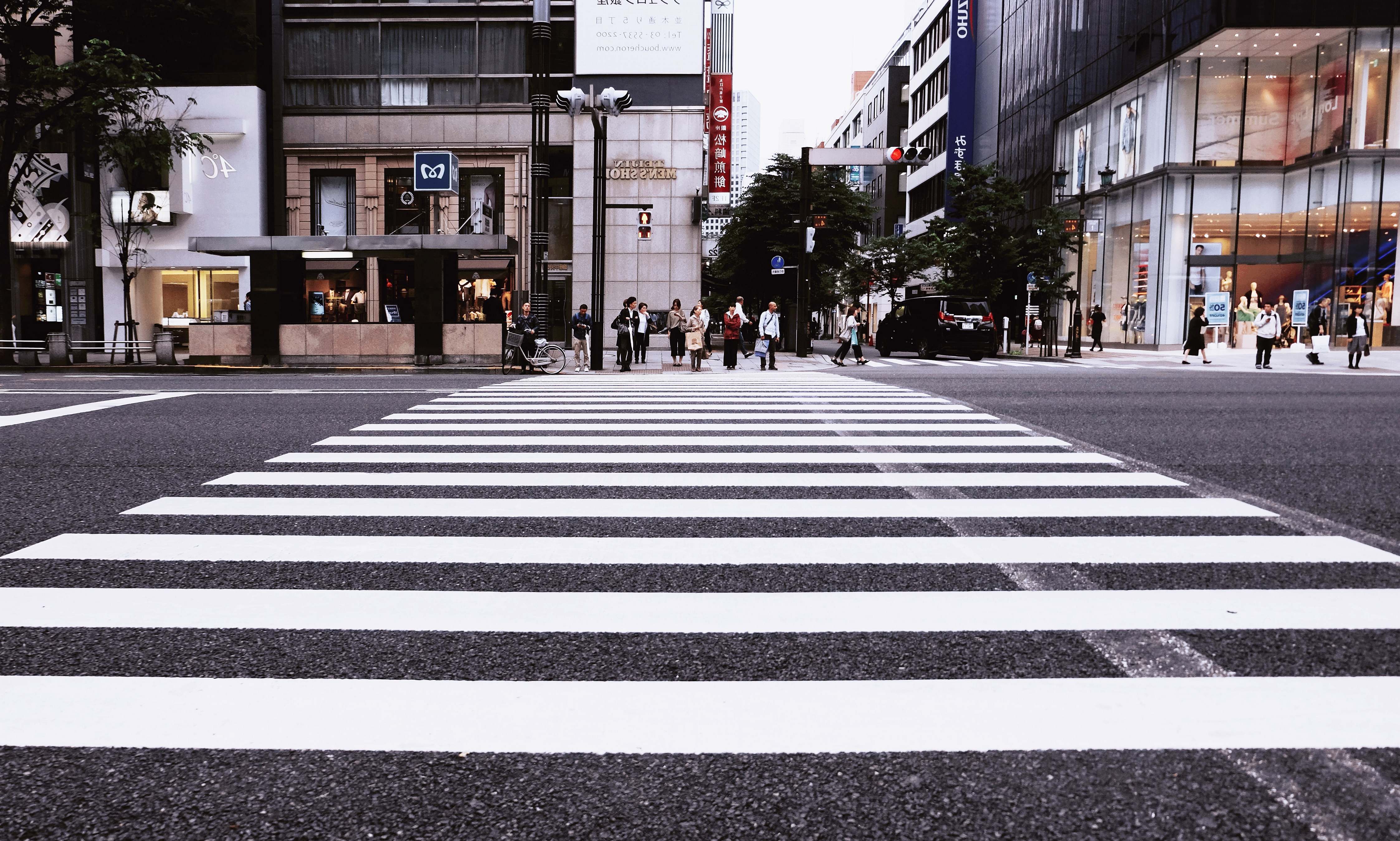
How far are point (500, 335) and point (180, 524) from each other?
61.3 feet

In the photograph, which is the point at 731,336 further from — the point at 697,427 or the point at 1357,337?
the point at 1357,337

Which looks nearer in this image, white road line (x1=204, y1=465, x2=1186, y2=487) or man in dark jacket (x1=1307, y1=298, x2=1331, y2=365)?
white road line (x1=204, y1=465, x2=1186, y2=487)

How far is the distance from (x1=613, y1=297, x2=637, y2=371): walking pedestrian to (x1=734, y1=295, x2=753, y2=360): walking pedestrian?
8.87 ft

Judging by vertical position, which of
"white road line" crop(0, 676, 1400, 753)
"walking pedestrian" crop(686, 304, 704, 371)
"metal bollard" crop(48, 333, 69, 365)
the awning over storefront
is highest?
the awning over storefront

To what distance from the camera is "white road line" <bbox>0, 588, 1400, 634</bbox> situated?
148 inches

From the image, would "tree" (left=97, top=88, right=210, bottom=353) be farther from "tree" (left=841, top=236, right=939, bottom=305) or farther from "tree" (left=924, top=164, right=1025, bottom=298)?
"tree" (left=841, top=236, right=939, bottom=305)

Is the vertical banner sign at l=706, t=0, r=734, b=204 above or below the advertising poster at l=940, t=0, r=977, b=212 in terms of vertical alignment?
below

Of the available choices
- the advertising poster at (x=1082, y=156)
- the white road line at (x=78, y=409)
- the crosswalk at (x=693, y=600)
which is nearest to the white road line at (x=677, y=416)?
the crosswalk at (x=693, y=600)

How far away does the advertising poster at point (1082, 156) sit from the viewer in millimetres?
45406

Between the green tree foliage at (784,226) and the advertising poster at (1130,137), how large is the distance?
34.6ft

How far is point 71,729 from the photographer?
2.82m

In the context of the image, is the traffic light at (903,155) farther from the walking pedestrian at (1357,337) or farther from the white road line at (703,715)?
the white road line at (703,715)

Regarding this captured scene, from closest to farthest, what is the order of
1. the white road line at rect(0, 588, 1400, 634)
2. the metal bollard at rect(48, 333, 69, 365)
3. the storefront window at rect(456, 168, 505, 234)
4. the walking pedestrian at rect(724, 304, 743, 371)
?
the white road line at rect(0, 588, 1400, 634), the metal bollard at rect(48, 333, 69, 365), the walking pedestrian at rect(724, 304, 743, 371), the storefront window at rect(456, 168, 505, 234)

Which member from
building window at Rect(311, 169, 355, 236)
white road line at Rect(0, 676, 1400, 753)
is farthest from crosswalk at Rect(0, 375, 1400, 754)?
building window at Rect(311, 169, 355, 236)
